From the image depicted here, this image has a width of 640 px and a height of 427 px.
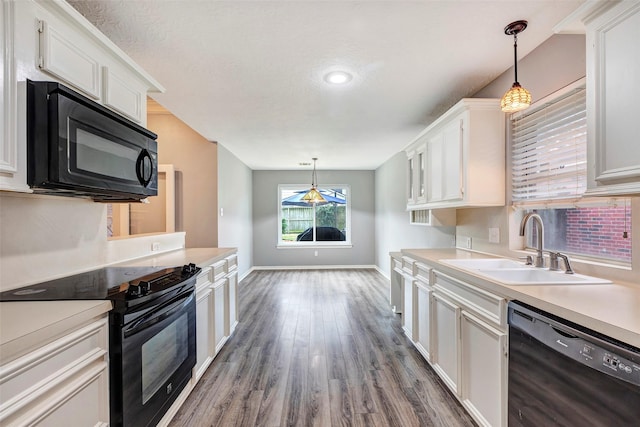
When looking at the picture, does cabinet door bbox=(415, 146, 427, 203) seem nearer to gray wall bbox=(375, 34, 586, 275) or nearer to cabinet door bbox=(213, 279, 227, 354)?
gray wall bbox=(375, 34, 586, 275)

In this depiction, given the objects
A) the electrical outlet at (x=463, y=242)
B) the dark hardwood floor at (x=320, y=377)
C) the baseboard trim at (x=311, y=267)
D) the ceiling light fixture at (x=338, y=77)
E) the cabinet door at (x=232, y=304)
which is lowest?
the dark hardwood floor at (x=320, y=377)

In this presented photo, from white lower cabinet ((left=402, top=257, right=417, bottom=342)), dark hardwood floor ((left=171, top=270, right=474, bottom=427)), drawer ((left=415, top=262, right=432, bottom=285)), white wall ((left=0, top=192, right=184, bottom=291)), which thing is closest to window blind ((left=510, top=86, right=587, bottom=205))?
drawer ((left=415, top=262, right=432, bottom=285))

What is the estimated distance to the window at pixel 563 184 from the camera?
1.61 meters

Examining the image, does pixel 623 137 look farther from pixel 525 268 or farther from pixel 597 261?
pixel 525 268

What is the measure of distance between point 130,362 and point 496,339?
1.81 metres

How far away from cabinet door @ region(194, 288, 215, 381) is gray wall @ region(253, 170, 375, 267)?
4.57m

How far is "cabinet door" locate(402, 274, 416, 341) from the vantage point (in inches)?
108

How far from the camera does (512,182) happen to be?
7.45ft

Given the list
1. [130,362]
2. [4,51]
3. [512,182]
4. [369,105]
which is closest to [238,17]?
[4,51]

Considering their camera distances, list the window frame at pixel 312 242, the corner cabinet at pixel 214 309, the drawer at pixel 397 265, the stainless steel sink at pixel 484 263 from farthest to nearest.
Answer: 1. the window frame at pixel 312 242
2. the drawer at pixel 397 265
3. the corner cabinet at pixel 214 309
4. the stainless steel sink at pixel 484 263

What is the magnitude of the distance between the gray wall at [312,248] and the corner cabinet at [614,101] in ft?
19.1

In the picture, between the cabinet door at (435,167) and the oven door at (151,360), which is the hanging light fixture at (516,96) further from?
the oven door at (151,360)

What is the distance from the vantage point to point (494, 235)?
96.5 inches

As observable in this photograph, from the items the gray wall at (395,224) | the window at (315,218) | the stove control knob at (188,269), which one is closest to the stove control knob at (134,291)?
the stove control knob at (188,269)
